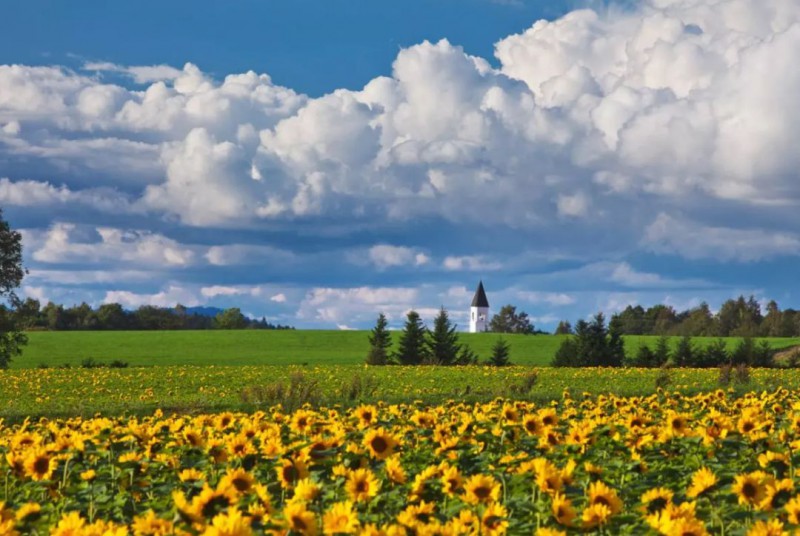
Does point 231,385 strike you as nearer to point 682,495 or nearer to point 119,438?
point 119,438

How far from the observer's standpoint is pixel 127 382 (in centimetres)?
3766

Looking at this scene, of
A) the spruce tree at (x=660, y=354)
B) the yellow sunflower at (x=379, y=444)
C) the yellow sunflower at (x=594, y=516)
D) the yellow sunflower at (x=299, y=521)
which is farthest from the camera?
the spruce tree at (x=660, y=354)

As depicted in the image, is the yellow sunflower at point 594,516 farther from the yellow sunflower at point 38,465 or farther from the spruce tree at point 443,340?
the spruce tree at point 443,340

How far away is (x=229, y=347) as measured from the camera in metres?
85.9

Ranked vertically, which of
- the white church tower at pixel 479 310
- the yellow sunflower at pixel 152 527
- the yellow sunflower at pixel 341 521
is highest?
the white church tower at pixel 479 310

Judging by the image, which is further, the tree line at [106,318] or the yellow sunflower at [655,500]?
the tree line at [106,318]

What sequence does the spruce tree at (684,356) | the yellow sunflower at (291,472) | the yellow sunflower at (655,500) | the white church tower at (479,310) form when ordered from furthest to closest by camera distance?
the white church tower at (479,310) < the spruce tree at (684,356) < the yellow sunflower at (291,472) < the yellow sunflower at (655,500)

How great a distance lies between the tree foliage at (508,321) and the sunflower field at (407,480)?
464ft

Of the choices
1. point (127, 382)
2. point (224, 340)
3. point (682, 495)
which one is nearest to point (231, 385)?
point (127, 382)

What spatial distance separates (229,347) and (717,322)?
7074cm

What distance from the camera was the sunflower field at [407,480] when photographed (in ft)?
16.0

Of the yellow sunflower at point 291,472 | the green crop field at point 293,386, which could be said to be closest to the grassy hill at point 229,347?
the green crop field at point 293,386

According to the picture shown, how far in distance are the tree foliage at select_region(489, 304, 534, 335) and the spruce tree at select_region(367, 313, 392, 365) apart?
9347 centimetres

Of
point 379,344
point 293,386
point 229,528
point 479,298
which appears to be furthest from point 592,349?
point 479,298
